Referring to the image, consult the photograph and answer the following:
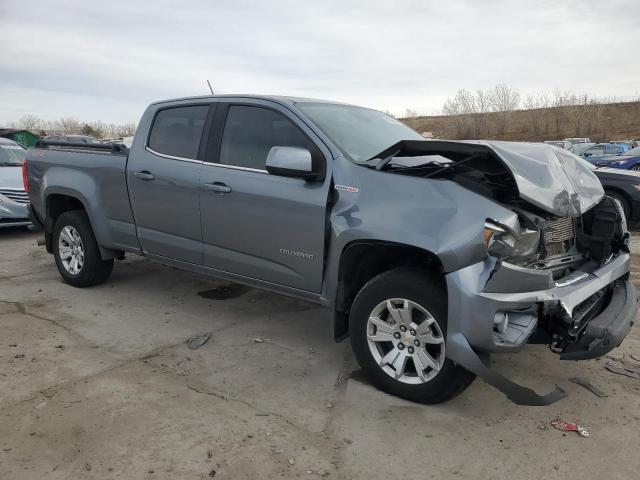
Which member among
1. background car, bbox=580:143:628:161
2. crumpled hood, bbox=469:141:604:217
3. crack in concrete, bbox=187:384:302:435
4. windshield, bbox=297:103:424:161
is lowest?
crack in concrete, bbox=187:384:302:435

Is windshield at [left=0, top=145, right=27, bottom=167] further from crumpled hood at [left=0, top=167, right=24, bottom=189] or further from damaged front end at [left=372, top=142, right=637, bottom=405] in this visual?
damaged front end at [left=372, top=142, right=637, bottom=405]

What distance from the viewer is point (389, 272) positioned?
3.25 meters

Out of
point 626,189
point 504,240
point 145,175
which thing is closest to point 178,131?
point 145,175

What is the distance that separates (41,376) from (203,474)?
1687 mm

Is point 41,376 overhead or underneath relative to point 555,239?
underneath

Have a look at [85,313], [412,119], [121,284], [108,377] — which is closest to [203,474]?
[108,377]

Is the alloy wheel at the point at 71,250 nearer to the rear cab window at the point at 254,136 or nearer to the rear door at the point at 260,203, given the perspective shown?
the rear door at the point at 260,203

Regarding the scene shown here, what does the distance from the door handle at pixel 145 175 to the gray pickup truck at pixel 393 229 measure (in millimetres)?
14

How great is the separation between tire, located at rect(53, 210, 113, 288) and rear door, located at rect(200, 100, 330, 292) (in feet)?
5.89

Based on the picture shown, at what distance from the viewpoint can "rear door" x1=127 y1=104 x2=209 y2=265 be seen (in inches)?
172

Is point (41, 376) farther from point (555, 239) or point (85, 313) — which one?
point (555, 239)

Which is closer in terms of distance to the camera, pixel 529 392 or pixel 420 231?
pixel 529 392

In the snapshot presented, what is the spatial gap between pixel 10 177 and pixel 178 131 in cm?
591

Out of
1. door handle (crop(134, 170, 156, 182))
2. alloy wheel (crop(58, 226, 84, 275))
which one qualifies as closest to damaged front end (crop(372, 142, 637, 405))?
door handle (crop(134, 170, 156, 182))
